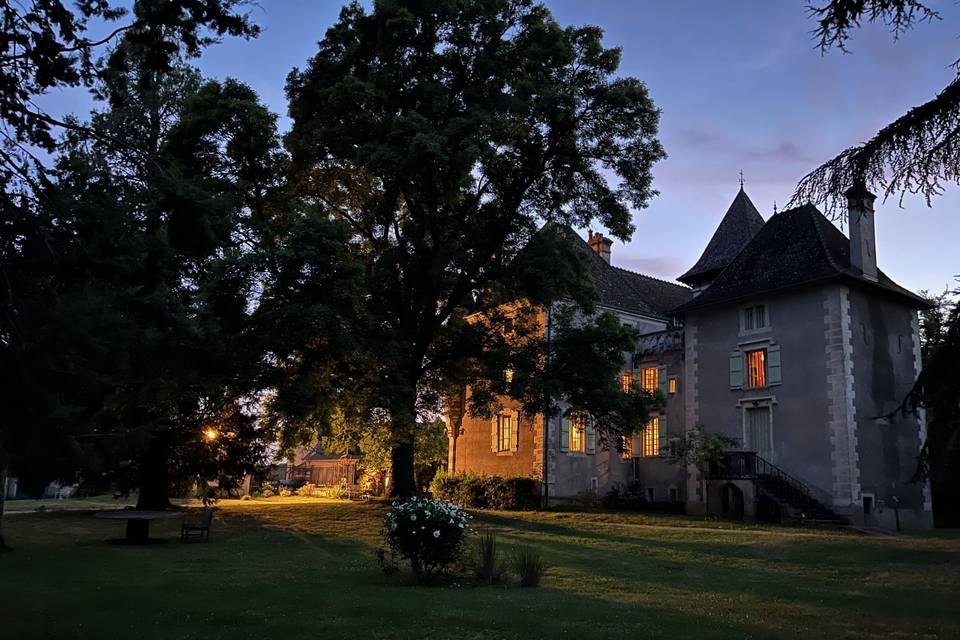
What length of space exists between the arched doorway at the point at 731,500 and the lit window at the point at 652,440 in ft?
18.0

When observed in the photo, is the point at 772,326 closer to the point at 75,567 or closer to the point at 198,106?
the point at 198,106

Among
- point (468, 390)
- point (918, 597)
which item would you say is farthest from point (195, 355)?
point (468, 390)

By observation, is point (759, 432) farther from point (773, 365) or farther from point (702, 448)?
point (702, 448)

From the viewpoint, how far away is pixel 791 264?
91.9 feet

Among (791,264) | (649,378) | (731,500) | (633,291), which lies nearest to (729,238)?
(633,291)

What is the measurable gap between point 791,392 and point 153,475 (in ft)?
70.1

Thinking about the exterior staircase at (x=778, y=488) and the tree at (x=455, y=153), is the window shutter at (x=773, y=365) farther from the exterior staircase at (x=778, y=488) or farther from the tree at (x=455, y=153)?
the tree at (x=455, y=153)

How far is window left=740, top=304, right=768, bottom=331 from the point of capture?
92.9ft

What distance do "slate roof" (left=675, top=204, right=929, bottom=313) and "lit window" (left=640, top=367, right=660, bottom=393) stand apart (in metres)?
4.08

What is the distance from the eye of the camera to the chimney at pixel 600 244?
1635 inches

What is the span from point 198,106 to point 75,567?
13520 mm

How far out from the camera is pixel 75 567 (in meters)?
13.4

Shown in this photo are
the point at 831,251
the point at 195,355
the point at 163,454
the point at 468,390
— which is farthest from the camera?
the point at 468,390

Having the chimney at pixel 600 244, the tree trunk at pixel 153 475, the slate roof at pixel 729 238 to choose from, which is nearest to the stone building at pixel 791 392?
the slate roof at pixel 729 238
